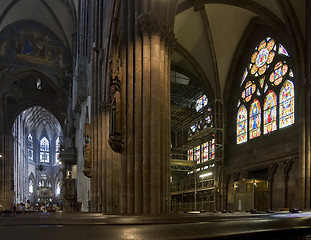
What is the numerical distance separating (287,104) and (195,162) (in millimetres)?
8223

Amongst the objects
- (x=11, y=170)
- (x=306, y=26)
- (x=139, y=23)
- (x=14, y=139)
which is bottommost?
(x=11, y=170)

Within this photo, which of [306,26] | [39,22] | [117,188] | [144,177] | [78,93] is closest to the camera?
[144,177]

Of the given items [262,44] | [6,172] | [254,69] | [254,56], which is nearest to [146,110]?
[254,69]

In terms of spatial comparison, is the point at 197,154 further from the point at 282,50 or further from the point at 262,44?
the point at 282,50

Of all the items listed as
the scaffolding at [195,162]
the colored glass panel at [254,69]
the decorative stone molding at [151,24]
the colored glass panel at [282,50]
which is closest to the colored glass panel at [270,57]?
the colored glass panel at [282,50]

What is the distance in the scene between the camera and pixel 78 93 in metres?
21.6

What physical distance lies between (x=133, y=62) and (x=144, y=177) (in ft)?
11.4

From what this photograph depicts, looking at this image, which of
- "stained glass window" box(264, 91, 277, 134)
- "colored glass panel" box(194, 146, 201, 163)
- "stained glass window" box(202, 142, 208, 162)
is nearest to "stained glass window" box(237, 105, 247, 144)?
"stained glass window" box(264, 91, 277, 134)

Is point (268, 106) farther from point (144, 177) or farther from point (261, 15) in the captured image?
point (144, 177)

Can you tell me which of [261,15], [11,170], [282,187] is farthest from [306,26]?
[11,170]

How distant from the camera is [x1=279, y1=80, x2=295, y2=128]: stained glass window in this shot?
18286 mm

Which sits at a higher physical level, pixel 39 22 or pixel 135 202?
pixel 39 22

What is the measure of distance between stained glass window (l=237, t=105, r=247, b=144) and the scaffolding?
48.4 inches

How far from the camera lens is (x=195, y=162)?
24.7 meters
